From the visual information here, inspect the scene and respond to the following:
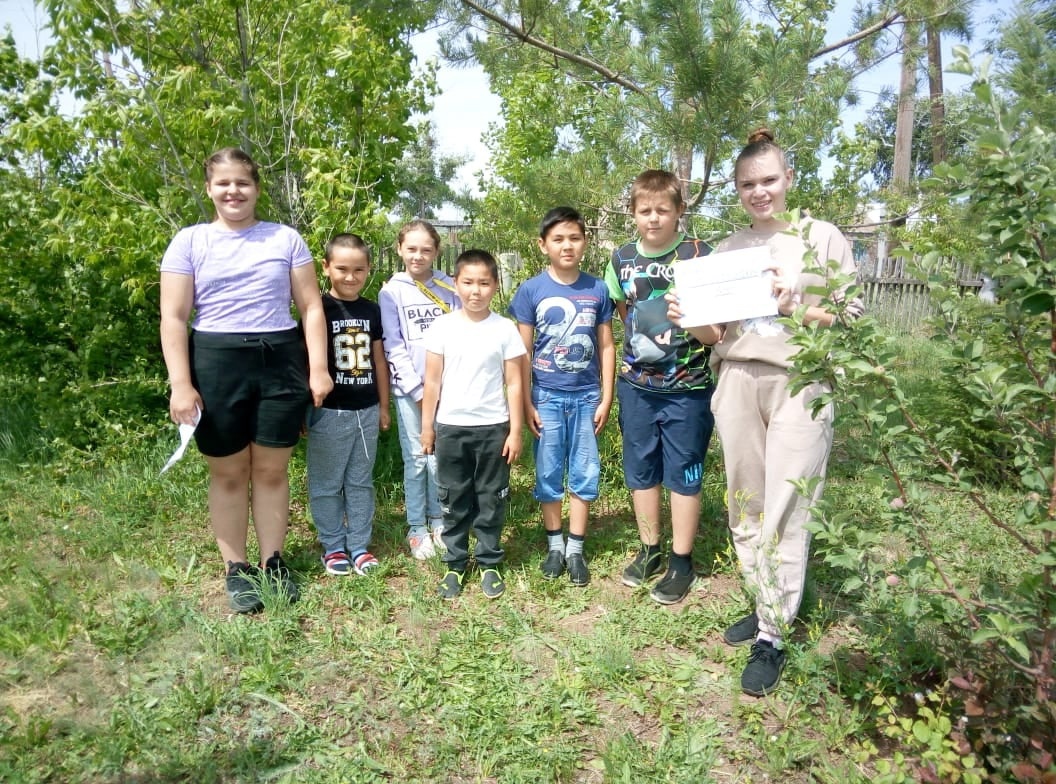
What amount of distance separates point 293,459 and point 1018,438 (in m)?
3.59

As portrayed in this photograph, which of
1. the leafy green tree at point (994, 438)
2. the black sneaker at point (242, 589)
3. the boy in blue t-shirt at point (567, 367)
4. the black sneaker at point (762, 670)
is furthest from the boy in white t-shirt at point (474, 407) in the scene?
the leafy green tree at point (994, 438)

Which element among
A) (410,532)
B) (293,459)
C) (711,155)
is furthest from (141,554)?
(711,155)

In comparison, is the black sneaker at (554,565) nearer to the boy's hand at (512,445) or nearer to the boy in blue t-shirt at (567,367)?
the boy in blue t-shirt at (567,367)

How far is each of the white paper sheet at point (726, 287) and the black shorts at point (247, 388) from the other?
5.17 feet

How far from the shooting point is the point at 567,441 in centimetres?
326

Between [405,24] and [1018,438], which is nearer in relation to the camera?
[1018,438]

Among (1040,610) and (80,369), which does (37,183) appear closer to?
(80,369)

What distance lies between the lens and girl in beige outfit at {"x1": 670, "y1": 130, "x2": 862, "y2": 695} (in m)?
2.38

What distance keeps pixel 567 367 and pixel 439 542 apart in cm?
110

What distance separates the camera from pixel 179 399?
106 inches

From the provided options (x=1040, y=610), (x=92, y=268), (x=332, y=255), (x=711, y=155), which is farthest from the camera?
(x=92, y=268)

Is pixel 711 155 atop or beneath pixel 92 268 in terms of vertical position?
atop

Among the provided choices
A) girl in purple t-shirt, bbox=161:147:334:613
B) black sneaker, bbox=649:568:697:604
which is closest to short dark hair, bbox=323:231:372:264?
girl in purple t-shirt, bbox=161:147:334:613

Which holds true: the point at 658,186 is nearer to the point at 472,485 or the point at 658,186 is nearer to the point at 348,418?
the point at 472,485
